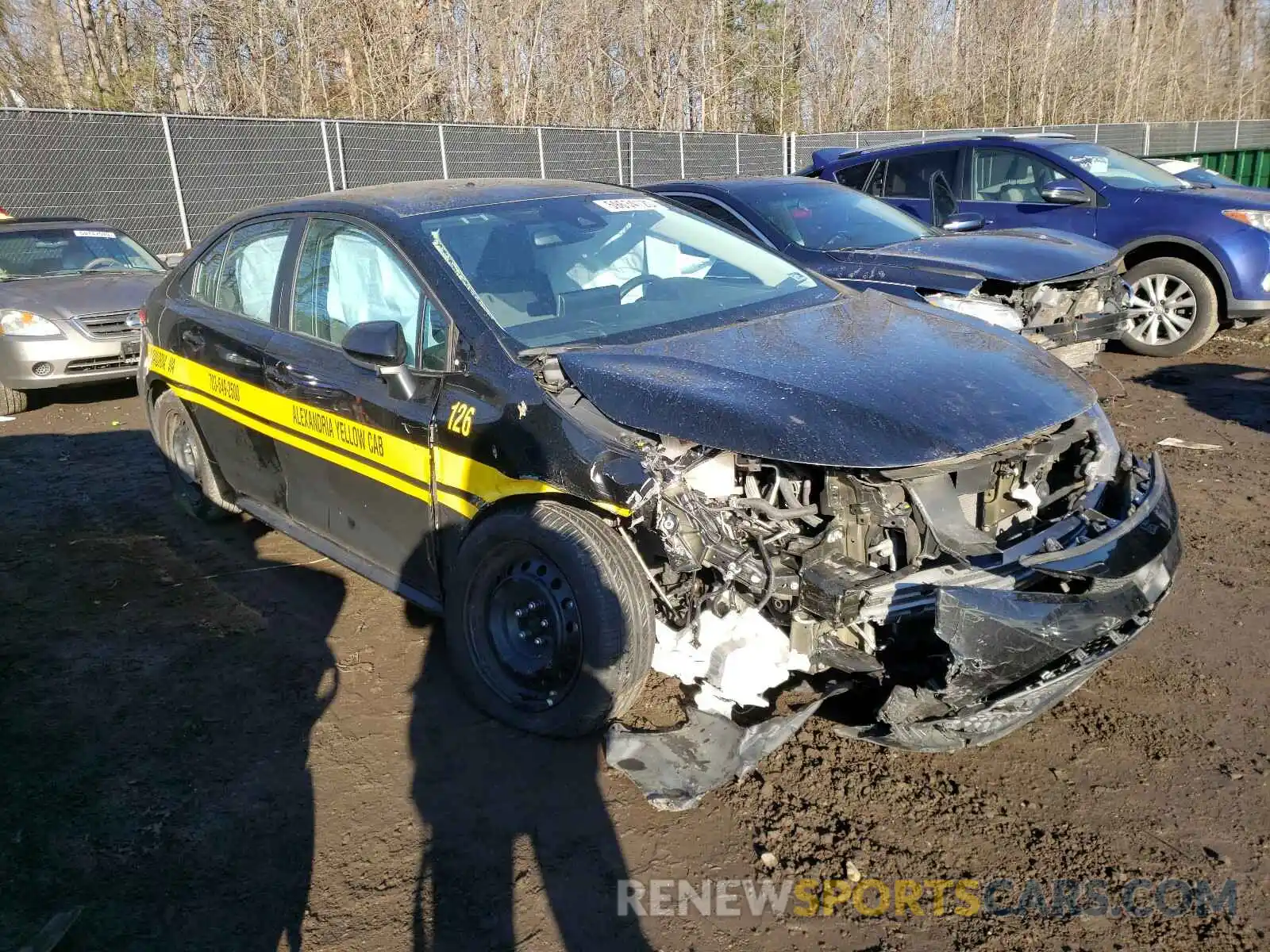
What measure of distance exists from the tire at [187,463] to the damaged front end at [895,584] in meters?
2.95

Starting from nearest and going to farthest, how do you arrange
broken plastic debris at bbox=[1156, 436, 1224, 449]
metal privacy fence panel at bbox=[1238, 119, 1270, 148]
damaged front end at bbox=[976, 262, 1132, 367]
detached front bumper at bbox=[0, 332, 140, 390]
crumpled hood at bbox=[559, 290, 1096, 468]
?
crumpled hood at bbox=[559, 290, 1096, 468] → broken plastic debris at bbox=[1156, 436, 1224, 449] → damaged front end at bbox=[976, 262, 1132, 367] → detached front bumper at bbox=[0, 332, 140, 390] → metal privacy fence panel at bbox=[1238, 119, 1270, 148]

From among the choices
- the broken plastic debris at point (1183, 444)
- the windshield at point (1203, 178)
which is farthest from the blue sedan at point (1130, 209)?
the broken plastic debris at point (1183, 444)

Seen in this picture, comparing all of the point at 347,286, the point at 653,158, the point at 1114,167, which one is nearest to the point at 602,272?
the point at 347,286

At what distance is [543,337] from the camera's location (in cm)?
332

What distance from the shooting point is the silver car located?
796 centimetres

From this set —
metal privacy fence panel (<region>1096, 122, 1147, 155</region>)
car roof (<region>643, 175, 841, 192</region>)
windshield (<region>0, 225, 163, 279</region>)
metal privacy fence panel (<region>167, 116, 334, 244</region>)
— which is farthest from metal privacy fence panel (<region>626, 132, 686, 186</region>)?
metal privacy fence panel (<region>1096, 122, 1147, 155</region>)

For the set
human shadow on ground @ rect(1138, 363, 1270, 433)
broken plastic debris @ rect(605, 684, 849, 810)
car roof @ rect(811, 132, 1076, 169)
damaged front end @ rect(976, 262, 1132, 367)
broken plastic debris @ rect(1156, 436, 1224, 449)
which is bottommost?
human shadow on ground @ rect(1138, 363, 1270, 433)

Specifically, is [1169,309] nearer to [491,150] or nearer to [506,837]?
[506,837]

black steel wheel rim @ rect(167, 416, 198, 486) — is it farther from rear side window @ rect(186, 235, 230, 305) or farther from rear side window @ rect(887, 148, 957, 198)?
rear side window @ rect(887, 148, 957, 198)

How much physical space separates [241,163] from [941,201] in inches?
405

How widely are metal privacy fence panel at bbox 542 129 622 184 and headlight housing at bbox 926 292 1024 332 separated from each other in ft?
41.3

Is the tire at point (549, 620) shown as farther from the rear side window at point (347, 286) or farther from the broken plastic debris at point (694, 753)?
the rear side window at point (347, 286)

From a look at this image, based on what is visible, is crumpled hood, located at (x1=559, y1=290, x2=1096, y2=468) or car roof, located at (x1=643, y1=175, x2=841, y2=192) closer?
crumpled hood, located at (x1=559, y1=290, x2=1096, y2=468)

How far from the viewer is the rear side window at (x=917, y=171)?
346 inches
